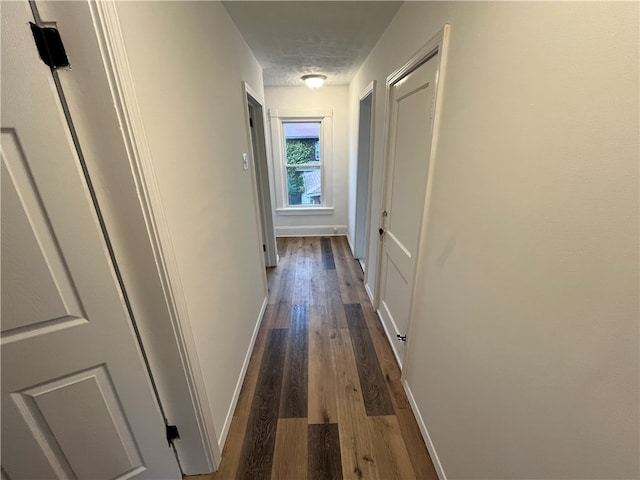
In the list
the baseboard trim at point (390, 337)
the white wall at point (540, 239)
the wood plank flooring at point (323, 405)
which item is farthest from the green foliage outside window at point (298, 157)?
the white wall at point (540, 239)

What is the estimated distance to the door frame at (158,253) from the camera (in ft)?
2.18

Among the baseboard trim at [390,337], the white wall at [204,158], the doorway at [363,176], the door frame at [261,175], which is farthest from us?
the doorway at [363,176]

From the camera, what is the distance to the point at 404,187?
65.9 inches

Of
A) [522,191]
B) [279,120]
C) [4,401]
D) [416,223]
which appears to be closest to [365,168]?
[279,120]

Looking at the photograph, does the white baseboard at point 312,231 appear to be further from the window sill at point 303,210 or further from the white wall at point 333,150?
the window sill at point 303,210

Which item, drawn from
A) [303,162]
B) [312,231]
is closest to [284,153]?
[303,162]

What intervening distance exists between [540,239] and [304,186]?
3.91m

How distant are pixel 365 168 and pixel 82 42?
2882 millimetres

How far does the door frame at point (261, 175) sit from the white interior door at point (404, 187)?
116cm

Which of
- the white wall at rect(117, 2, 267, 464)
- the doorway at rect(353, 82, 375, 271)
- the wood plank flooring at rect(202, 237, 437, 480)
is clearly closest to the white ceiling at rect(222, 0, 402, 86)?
the white wall at rect(117, 2, 267, 464)

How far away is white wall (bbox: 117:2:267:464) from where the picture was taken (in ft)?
2.88

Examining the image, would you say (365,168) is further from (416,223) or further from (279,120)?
(416,223)

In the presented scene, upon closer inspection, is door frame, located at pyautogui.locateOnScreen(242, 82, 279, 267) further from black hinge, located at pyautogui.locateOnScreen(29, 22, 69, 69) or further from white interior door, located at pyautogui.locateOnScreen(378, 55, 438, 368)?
black hinge, located at pyautogui.locateOnScreen(29, 22, 69, 69)

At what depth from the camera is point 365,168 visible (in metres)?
3.24
